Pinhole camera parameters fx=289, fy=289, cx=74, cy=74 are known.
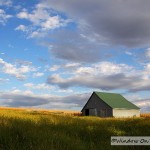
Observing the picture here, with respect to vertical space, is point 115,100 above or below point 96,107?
above

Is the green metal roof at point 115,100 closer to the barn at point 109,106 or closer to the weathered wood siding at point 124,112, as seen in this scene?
the barn at point 109,106

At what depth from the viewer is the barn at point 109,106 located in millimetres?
56578

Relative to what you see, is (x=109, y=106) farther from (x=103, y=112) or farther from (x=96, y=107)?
(x=96, y=107)

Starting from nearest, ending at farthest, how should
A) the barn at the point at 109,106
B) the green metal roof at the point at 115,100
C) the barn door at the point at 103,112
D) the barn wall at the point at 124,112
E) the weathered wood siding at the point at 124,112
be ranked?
the weathered wood siding at the point at 124,112 < the barn wall at the point at 124,112 < the barn at the point at 109,106 < the barn door at the point at 103,112 < the green metal roof at the point at 115,100

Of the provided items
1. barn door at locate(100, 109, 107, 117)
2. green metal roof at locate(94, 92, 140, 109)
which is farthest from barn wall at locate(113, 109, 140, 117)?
barn door at locate(100, 109, 107, 117)

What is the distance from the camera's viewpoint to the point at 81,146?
8078mm

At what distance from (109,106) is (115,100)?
4.23 meters

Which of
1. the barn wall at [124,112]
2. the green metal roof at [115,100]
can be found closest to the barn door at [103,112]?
the green metal roof at [115,100]

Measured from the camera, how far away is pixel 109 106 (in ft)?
185

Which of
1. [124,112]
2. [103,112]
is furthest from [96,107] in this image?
[124,112]

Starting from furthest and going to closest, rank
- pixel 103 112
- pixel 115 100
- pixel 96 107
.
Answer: pixel 115 100
pixel 96 107
pixel 103 112

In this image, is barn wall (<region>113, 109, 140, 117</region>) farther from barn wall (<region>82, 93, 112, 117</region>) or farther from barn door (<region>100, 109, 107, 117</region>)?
barn door (<region>100, 109, 107, 117</region>)

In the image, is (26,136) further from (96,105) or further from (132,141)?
(96,105)

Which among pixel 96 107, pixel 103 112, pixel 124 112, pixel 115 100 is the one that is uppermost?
pixel 115 100
